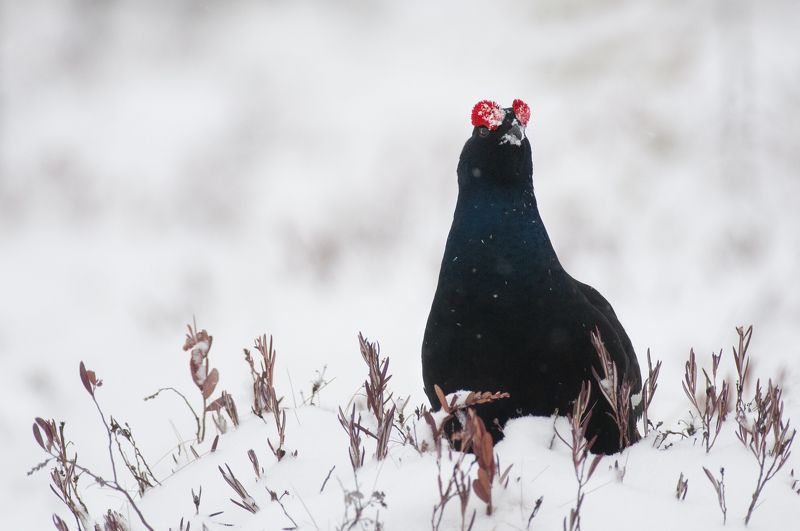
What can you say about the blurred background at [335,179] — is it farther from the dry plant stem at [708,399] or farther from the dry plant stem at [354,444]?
the dry plant stem at [354,444]

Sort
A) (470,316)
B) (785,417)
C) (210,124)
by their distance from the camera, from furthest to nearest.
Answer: (210,124)
(785,417)
(470,316)

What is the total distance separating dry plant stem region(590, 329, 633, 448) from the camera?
2543 mm

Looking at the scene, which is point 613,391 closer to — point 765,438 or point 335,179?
point 765,438

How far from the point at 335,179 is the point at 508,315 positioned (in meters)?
8.21

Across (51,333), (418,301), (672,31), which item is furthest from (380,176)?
(672,31)

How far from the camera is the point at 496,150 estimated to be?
296 centimetres

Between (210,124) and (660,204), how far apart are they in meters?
7.31

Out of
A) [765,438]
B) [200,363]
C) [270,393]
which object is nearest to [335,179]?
[200,363]

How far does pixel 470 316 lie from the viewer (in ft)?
8.95

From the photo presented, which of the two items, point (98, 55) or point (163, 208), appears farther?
point (98, 55)

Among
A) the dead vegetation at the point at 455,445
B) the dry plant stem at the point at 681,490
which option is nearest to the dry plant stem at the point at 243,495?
the dead vegetation at the point at 455,445

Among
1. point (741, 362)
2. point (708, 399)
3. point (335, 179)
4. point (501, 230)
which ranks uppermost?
point (335, 179)

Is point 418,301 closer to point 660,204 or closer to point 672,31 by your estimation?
point 660,204

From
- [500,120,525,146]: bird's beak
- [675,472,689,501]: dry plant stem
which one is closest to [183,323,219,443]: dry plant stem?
[500,120,525,146]: bird's beak
